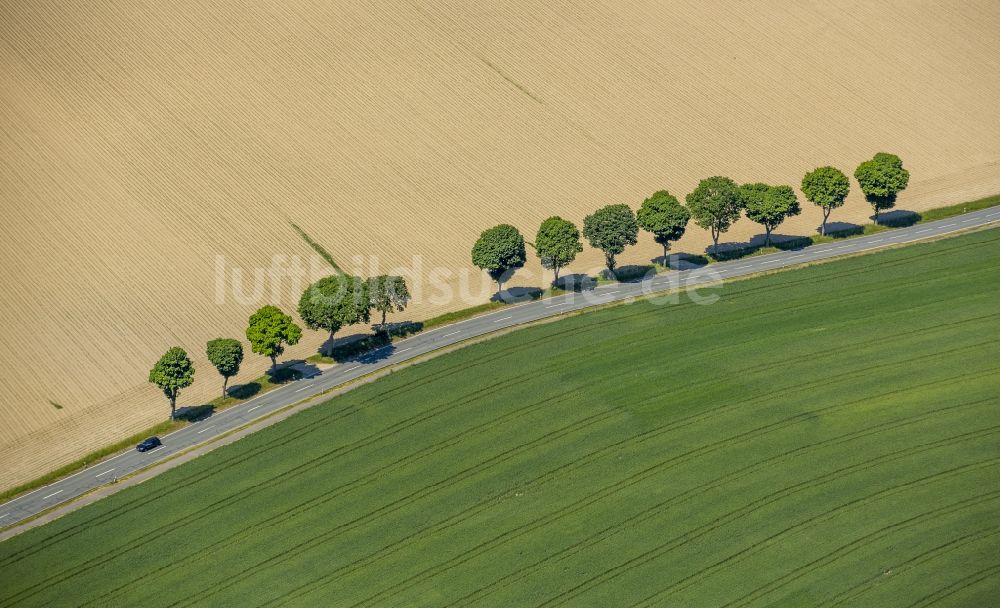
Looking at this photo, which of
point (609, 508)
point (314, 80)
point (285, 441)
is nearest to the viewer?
point (609, 508)

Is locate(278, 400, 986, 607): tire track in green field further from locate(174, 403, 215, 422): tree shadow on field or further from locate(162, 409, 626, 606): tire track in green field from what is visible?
locate(174, 403, 215, 422): tree shadow on field

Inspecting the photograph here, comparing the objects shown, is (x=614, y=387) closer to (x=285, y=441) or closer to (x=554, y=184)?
(x=285, y=441)

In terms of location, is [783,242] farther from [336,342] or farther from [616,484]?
[336,342]

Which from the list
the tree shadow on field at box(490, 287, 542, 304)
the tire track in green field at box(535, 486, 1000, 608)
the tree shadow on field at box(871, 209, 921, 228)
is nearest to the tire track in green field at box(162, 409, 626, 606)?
the tire track in green field at box(535, 486, 1000, 608)

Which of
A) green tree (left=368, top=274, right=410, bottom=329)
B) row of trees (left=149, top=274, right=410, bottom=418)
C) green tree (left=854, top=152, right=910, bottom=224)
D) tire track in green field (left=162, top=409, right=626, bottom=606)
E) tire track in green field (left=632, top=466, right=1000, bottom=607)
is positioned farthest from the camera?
green tree (left=854, top=152, right=910, bottom=224)

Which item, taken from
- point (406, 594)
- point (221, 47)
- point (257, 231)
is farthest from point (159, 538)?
point (221, 47)

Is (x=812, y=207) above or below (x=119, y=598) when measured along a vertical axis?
above

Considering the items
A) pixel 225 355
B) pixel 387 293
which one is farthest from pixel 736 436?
pixel 225 355
